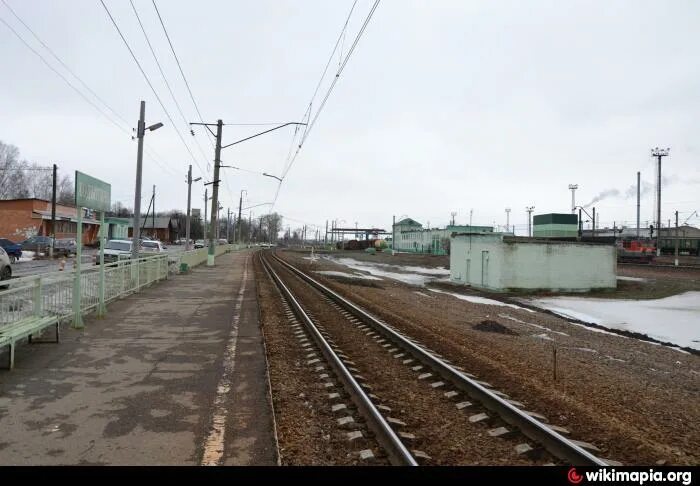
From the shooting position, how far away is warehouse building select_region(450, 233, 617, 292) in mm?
28250

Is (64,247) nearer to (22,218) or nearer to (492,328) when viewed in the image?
(22,218)

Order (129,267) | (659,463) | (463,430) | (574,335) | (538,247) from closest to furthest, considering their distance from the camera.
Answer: (659,463) → (463,430) → (574,335) → (129,267) → (538,247)

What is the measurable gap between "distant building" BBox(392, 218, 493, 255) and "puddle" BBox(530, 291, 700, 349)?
58.7 m

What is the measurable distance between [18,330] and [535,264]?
26.2 metres

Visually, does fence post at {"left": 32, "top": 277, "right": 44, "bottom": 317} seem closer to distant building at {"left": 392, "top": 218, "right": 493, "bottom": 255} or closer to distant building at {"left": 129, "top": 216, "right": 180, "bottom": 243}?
distant building at {"left": 392, "top": 218, "right": 493, "bottom": 255}

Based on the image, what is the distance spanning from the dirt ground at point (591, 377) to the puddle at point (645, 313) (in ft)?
8.03

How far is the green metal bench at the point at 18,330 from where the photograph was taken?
6.80 m

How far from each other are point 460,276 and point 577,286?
6.71 meters

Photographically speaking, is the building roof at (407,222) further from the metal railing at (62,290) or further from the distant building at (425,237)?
the metal railing at (62,290)

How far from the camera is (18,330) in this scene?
7.20 metres

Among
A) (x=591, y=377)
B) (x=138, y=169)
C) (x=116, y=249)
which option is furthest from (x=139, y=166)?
(x=591, y=377)

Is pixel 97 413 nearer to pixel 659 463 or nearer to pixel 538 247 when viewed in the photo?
pixel 659 463

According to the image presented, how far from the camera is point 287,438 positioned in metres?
4.79
